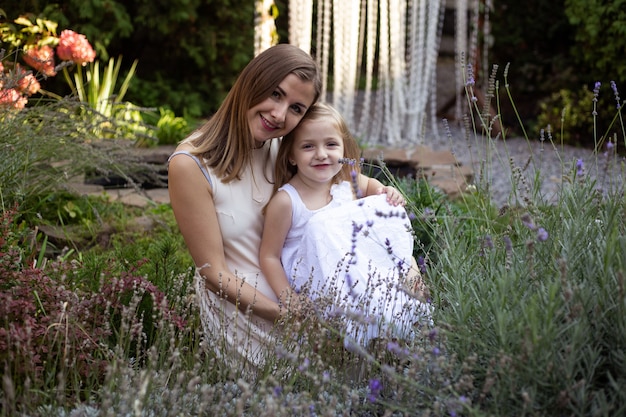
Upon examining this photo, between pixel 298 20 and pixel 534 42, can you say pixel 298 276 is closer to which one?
pixel 298 20

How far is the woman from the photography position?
258 cm

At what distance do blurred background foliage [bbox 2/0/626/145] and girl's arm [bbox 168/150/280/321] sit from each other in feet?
15.4

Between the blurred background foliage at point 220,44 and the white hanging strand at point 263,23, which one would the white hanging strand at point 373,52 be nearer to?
the white hanging strand at point 263,23

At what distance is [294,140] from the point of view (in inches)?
108

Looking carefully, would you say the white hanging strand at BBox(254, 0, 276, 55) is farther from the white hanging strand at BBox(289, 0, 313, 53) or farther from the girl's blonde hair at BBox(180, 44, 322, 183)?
the girl's blonde hair at BBox(180, 44, 322, 183)

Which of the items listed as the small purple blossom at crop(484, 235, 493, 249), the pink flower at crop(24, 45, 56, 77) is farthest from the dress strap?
the pink flower at crop(24, 45, 56, 77)

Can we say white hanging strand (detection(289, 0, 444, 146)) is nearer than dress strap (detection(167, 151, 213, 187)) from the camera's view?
No

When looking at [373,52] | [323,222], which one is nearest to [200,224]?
[323,222]

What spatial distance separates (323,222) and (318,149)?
1.00ft

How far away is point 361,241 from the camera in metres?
2.53

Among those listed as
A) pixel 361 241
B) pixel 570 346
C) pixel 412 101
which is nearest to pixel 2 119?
pixel 361 241

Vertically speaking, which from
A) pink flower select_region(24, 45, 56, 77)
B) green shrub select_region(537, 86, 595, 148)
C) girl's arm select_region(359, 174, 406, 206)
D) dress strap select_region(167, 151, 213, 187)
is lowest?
green shrub select_region(537, 86, 595, 148)

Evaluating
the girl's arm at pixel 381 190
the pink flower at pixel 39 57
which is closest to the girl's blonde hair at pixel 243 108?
the girl's arm at pixel 381 190

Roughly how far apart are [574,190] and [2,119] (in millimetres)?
2616
